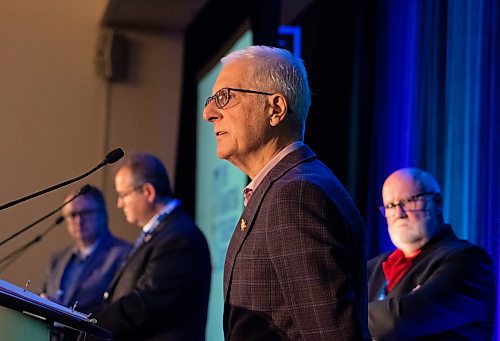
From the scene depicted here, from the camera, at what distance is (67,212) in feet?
16.6

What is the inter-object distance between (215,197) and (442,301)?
2.77 metres

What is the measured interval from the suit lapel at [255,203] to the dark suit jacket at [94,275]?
Result: 2339 millimetres

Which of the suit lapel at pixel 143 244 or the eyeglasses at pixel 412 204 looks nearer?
the eyeglasses at pixel 412 204

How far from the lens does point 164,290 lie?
3.50 m

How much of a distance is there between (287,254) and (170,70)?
5027 millimetres

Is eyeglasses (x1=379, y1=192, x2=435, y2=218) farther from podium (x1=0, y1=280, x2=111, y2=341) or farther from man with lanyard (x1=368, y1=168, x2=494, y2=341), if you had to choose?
podium (x1=0, y1=280, x2=111, y2=341)

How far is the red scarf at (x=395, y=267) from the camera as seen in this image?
327 centimetres

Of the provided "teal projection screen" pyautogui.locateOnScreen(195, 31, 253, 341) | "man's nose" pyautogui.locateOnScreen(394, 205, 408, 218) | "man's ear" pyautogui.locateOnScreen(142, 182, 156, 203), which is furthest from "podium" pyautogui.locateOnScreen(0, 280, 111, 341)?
"teal projection screen" pyautogui.locateOnScreen(195, 31, 253, 341)

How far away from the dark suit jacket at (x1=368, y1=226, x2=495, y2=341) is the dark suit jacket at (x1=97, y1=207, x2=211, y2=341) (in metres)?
0.82

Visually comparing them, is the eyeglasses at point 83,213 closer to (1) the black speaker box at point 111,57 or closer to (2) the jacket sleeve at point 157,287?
(2) the jacket sleeve at point 157,287

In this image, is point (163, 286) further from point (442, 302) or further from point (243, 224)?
point (243, 224)

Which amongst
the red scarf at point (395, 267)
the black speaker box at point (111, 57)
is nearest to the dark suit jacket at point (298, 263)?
the red scarf at point (395, 267)

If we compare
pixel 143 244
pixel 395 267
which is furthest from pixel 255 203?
pixel 143 244

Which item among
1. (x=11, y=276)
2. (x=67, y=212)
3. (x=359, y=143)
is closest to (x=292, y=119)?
(x=359, y=143)
